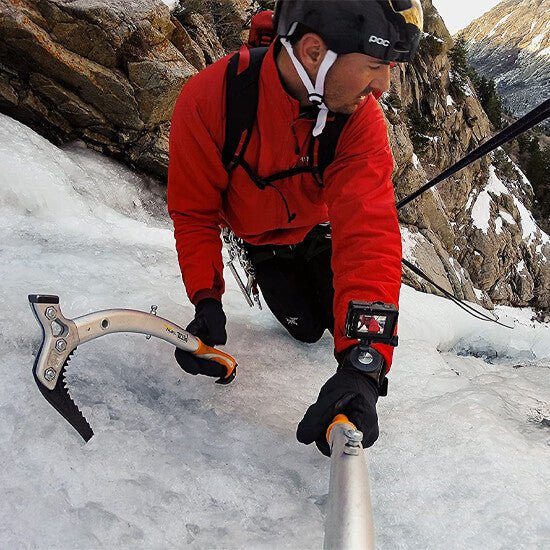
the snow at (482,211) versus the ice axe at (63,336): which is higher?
the ice axe at (63,336)

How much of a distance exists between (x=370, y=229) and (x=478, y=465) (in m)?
0.98

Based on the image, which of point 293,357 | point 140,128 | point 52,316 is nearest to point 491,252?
point 140,128

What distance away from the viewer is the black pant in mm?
3141

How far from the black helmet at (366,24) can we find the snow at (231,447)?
1.50 metres

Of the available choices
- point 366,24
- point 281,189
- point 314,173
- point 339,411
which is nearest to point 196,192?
point 281,189

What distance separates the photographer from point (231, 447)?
5.85ft

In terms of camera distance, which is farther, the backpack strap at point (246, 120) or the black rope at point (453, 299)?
the black rope at point (453, 299)

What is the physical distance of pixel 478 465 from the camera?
173 cm

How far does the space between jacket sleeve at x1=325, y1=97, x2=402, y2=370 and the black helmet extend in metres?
0.44

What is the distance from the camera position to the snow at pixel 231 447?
1.41 meters

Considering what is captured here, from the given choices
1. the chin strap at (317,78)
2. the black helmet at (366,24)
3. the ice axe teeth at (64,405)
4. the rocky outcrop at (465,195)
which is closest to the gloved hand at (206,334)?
the ice axe teeth at (64,405)

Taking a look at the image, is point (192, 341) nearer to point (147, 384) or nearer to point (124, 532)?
point (147, 384)

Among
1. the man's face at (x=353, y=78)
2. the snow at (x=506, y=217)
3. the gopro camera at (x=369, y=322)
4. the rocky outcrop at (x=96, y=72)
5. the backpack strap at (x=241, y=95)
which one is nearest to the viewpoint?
the gopro camera at (x=369, y=322)

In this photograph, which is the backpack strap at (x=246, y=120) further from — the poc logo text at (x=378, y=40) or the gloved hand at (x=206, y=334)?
the gloved hand at (x=206, y=334)
